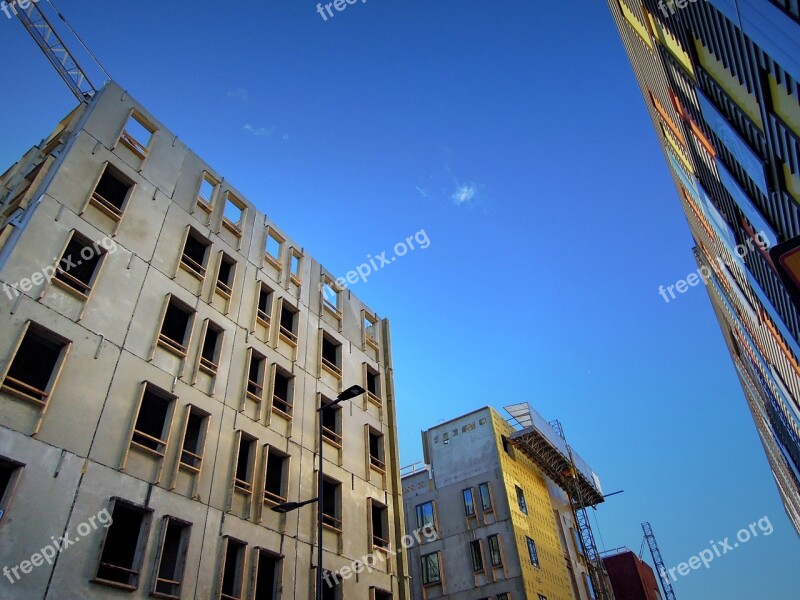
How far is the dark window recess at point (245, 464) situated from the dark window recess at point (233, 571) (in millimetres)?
1821

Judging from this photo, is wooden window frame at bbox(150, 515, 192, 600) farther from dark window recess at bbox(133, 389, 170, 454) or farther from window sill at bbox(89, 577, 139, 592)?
Answer: dark window recess at bbox(133, 389, 170, 454)

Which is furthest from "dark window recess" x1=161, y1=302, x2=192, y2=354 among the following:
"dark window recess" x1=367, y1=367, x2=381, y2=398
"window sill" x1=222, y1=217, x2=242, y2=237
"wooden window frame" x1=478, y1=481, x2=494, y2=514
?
"wooden window frame" x1=478, y1=481, x2=494, y2=514

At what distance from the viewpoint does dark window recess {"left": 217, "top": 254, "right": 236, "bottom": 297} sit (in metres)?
21.5

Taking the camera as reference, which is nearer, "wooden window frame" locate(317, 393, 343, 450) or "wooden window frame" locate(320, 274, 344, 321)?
"wooden window frame" locate(317, 393, 343, 450)

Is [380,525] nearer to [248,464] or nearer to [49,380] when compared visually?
[248,464]

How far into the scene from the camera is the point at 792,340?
1209 centimetres

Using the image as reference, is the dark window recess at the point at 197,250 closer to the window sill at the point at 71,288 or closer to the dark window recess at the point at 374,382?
the window sill at the point at 71,288

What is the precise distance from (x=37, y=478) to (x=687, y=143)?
21.5 metres

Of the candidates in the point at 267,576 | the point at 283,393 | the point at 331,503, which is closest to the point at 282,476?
the point at 331,503

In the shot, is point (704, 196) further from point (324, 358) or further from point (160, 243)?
point (160, 243)

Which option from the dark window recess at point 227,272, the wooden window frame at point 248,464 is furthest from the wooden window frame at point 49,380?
the dark window recess at point 227,272

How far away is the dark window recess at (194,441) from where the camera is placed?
55.2ft

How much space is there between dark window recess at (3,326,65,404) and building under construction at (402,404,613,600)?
31304 millimetres

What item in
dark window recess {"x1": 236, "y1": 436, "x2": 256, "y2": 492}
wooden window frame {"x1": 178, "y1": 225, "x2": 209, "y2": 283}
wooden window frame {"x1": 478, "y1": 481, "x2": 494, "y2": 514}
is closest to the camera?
dark window recess {"x1": 236, "y1": 436, "x2": 256, "y2": 492}
